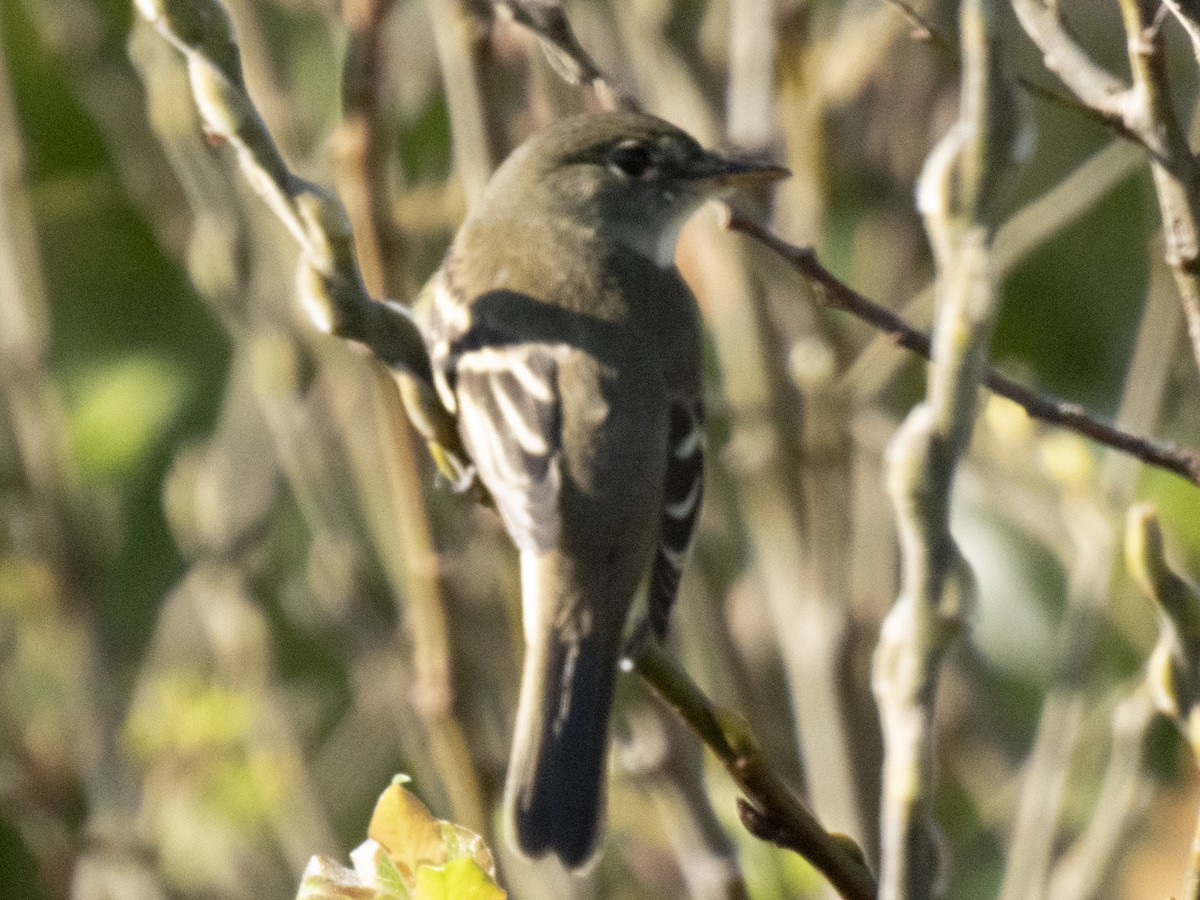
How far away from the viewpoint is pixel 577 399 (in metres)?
3.13

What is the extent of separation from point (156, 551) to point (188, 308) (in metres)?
0.78

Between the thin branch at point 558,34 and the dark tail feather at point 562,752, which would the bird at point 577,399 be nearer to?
the dark tail feather at point 562,752

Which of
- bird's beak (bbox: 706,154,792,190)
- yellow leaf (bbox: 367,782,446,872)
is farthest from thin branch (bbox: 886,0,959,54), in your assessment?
bird's beak (bbox: 706,154,792,190)

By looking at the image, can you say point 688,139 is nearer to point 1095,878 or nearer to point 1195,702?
point 1095,878

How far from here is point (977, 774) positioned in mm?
4648

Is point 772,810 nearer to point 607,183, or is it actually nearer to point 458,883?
point 458,883

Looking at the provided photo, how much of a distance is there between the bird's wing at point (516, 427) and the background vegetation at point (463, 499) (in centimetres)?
12

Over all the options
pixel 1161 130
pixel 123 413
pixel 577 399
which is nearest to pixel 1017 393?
pixel 1161 130

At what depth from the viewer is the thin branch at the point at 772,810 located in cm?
163

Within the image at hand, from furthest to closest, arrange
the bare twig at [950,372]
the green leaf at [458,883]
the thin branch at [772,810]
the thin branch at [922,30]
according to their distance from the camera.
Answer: the thin branch at [922,30], the thin branch at [772,810], the green leaf at [458,883], the bare twig at [950,372]

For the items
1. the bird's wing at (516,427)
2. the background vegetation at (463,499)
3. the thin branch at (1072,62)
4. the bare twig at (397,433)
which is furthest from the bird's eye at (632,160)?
the thin branch at (1072,62)

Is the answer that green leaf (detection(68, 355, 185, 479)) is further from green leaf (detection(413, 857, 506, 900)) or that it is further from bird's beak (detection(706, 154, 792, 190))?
green leaf (detection(413, 857, 506, 900))

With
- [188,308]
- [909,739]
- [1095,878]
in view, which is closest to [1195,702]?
[909,739]

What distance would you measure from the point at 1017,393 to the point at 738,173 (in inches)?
63.0
